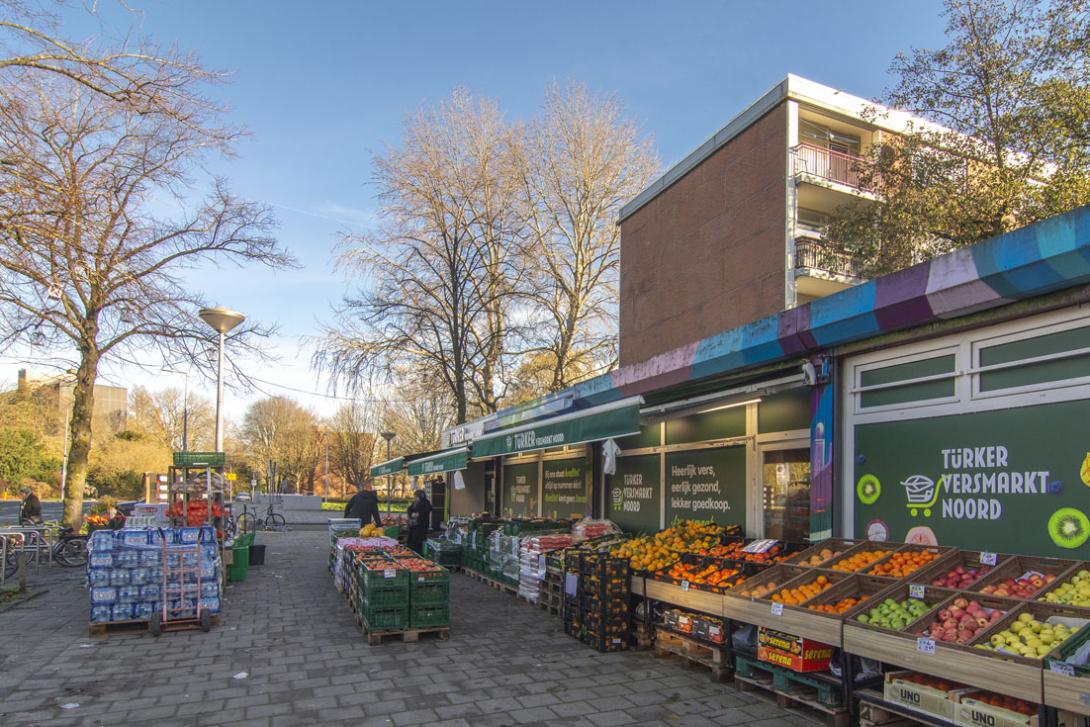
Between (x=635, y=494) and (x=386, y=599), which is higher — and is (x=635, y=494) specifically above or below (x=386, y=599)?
above

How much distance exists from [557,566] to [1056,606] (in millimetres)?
6071

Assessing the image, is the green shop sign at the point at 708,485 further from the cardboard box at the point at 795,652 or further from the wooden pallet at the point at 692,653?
the cardboard box at the point at 795,652

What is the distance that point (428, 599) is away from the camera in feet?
26.2

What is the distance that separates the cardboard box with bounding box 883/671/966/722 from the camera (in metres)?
4.09

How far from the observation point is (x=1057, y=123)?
13141 millimetres

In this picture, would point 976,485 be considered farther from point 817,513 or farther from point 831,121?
point 831,121

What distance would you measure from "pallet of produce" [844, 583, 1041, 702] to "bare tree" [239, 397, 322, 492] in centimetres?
5989

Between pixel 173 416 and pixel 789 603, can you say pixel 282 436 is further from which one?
pixel 789 603

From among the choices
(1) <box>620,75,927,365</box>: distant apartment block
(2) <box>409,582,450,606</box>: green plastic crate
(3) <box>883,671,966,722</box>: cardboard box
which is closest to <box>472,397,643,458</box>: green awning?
(2) <box>409,582,450,606</box>: green plastic crate

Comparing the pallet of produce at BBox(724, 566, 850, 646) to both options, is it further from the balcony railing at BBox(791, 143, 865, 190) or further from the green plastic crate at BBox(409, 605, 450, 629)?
the balcony railing at BBox(791, 143, 865, 190)

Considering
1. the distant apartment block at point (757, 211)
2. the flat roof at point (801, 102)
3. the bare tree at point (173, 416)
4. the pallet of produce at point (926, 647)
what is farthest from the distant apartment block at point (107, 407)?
the pallet of produce at point (926, 647)

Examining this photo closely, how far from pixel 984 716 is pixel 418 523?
1375 cm

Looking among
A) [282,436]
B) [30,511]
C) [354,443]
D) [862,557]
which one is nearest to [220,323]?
[30,511]

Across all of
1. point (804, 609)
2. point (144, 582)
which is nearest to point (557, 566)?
point (804, 609)
